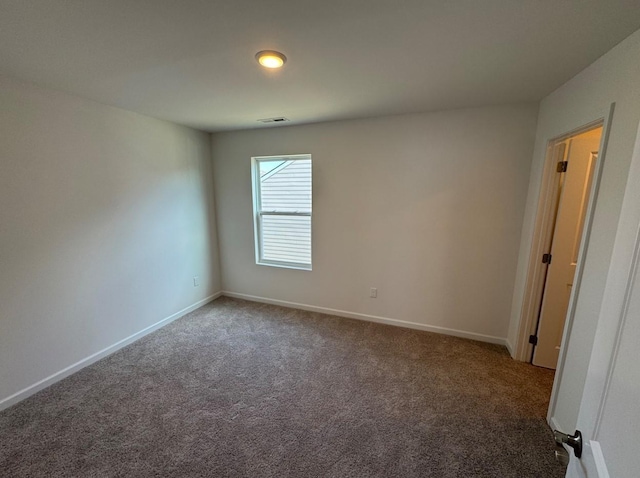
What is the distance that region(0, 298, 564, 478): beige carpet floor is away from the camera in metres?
1.57

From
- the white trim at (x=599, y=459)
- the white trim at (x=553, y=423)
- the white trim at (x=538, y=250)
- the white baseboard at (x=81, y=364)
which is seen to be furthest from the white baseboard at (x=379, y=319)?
the white trim at (x=599, y=459)

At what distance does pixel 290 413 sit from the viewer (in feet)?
6.34

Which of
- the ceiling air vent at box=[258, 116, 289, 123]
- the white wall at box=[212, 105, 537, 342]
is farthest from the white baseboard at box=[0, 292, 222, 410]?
the ceiling air vent at box=[258, 116, 289, 123]

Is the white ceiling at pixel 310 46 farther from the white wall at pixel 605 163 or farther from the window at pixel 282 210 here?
the window at pixel 282 210

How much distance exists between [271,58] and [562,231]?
100.0 inches

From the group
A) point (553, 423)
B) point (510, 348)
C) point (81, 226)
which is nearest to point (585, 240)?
point (553, 423)

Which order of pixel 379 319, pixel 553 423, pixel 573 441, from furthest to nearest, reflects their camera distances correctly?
pixel 379 319, pixel 553 423, pixel 573 441

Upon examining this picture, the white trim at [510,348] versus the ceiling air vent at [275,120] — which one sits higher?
the ceiling air vent at [275,120]

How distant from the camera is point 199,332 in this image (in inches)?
121

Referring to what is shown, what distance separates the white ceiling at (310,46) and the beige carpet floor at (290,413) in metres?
2.33

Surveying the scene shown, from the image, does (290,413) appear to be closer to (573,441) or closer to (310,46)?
(573,441)

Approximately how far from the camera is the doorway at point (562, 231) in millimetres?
2049

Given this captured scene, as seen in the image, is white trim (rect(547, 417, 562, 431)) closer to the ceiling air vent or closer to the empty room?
the empty room

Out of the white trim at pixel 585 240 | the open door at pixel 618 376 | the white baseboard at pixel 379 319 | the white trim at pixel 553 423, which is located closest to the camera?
the open door at pixel 618 376
